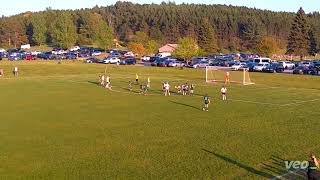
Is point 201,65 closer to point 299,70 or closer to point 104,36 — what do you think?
point 299,70

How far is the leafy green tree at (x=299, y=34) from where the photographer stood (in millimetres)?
101875

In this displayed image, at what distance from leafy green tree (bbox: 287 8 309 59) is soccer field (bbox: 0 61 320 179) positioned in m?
57.1

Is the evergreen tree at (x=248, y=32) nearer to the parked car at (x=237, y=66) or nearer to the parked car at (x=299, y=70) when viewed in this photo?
the parked car at (x=237, y=66)

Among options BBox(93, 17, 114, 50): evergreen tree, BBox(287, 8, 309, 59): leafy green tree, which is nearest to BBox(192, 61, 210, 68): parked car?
BBox(287, 8, 309, 59): leafy green tree

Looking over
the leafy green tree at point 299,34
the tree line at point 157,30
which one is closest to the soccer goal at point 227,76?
the leafy green tree at point 299,34

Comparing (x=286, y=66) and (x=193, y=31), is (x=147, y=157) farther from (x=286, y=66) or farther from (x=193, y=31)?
(x=193, y=31)

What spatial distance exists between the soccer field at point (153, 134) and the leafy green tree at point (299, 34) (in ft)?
187

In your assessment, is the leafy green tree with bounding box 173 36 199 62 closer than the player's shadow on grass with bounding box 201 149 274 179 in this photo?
No

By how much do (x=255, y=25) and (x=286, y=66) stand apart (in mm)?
110978

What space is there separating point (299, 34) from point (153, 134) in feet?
276

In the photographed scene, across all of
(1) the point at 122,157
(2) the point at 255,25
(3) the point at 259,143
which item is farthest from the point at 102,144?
(2) the point at 255,25

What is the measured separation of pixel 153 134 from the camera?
2708 cm

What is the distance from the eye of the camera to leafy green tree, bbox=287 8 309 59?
101875mm

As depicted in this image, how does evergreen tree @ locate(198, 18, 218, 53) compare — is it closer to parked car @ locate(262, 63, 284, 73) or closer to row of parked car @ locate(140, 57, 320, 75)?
row of parked car @ locate(140, 57, 320, 75)
